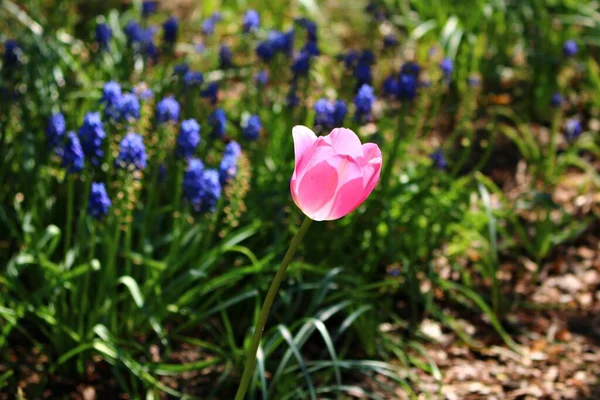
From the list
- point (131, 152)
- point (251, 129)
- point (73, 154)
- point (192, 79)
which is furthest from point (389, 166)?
point (73, 154)

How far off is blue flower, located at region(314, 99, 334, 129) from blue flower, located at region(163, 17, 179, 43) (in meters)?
0.99

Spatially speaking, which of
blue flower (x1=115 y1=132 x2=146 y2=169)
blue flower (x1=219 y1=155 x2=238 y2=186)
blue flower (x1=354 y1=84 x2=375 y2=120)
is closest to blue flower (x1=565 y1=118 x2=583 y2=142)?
blue flower (x1=354 y1=84 x2=375 y2=120)

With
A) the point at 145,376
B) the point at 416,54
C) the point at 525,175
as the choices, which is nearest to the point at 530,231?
the point at 525,175

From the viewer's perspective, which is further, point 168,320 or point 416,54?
point 416,54

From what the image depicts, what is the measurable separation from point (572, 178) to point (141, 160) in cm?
272

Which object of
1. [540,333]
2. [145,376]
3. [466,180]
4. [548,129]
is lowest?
[145,376]

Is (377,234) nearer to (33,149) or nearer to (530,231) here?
(530,231)

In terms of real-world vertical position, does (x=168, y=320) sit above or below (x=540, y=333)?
below

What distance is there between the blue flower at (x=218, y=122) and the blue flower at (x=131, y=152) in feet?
2.17

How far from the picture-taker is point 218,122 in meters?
3.22

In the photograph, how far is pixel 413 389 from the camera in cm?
310

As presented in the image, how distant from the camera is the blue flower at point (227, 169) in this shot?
2.89 metres

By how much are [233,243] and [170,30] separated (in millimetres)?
1216

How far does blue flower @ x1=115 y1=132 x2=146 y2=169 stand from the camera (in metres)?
2.56
